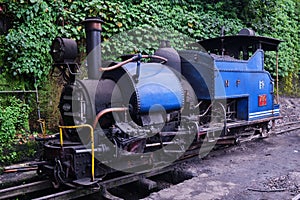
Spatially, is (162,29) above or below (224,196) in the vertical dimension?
above

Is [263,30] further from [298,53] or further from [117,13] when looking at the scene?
[117,13]

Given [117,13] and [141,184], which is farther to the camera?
[117,13]

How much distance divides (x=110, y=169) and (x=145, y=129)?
2.85 ft

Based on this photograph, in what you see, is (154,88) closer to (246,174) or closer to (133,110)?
(133,110)

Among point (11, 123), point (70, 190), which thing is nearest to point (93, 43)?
point (70, 190)

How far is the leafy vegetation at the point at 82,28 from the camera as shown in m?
7.11

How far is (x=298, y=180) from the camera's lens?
5.16 meters

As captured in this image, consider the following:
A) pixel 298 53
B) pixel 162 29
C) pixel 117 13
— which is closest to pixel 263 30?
pixel 298 53

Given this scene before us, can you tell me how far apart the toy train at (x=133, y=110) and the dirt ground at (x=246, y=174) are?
0.52 meters

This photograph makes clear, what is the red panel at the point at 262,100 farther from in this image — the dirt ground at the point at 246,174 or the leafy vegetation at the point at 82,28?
the leafy vegetation at the point at 82,28

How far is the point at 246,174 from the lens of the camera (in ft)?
18.3

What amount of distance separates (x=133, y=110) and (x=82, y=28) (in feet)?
13.4

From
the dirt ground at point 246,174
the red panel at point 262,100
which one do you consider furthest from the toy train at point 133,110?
the red panel at point 262,100

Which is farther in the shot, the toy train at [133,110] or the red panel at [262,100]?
the red panel at [262,100]
